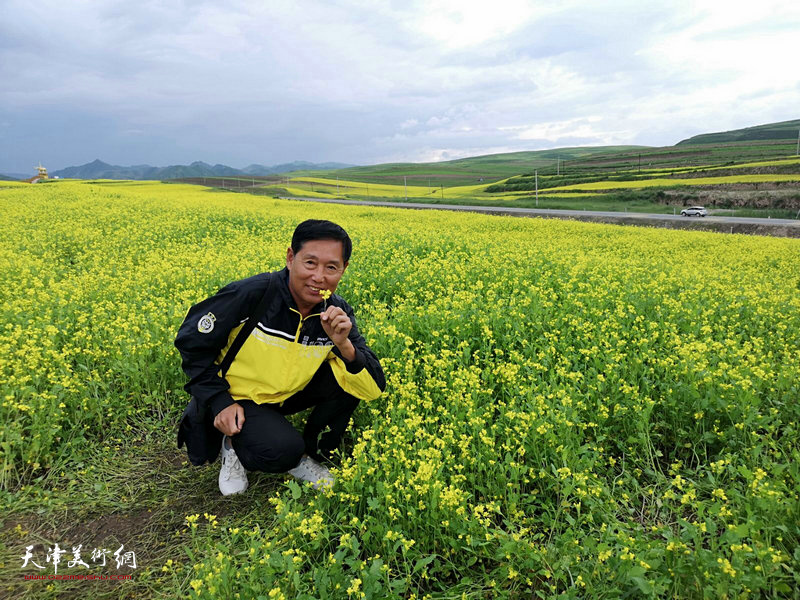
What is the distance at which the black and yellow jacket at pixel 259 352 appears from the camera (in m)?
3.08

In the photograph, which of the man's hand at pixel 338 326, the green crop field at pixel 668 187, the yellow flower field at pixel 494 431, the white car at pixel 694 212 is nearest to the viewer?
the yellow flower field at pixel 494 431

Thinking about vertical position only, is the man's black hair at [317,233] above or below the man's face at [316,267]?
above

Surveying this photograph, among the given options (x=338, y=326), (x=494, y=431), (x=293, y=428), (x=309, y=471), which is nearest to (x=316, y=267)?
(x=338, y=326)

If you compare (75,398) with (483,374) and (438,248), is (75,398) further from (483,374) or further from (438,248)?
(438,248)

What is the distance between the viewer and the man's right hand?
119 inches

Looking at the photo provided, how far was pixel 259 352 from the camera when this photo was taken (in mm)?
3203

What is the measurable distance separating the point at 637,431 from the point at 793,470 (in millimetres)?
978

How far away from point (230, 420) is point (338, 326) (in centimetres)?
104

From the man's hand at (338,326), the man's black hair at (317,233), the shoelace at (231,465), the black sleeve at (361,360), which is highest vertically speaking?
the man's black hair at (317,233)

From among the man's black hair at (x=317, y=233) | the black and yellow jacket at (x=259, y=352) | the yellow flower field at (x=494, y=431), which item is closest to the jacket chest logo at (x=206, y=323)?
the black and yellow jacket at (x=259, y=352)

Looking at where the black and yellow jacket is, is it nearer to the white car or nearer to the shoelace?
the shoelace

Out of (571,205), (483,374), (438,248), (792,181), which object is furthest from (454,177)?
(483,374)

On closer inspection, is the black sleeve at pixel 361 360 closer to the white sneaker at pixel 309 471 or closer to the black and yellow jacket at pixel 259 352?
the black and yellow jacket at pixel 259 352

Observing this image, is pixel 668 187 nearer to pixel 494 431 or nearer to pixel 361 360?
pixel 494 431
